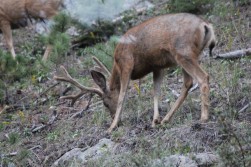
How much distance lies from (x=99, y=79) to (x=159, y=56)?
44.0 inches

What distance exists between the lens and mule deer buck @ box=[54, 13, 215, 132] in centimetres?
866

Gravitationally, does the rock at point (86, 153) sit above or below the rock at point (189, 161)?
below

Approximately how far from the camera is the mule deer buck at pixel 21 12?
615 inches

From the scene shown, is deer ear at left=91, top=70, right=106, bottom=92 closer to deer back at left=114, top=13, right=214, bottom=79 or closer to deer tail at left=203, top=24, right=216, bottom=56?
deer back at left=114, top=13, right=214, bottom=79

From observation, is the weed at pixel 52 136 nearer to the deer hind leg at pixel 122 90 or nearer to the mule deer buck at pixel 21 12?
the deer hind leg at pixel 122 90

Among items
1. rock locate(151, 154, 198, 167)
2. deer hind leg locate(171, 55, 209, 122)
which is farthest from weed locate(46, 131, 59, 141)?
rock locate(151, 154, 198, 167)

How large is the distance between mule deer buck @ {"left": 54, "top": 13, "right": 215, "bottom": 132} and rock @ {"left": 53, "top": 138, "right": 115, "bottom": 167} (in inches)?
23.0

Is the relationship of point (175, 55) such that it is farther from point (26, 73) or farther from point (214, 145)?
point (26, 73)

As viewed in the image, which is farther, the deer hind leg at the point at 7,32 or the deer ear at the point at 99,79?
the deer hind leg at the point at 7,32

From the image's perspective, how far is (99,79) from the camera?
32.4ft

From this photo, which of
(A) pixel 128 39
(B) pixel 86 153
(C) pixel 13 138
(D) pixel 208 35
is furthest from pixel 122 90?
(C) pixel 13 138

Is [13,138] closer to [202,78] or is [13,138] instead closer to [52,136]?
[52,136]

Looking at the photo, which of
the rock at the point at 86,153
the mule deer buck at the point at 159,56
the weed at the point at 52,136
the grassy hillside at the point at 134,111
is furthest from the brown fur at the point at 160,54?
the weed at the point at 52,136

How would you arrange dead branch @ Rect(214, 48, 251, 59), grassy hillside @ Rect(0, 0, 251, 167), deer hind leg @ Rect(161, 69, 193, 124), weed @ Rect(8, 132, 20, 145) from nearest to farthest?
grassy hillside @ Rect(0, 0, 251, 167), deer hind leg @ Rect(161, 69, 193, 124), weed @ Rect(8, 132, 20, 145), dead branch @ Rect(214, 48, 251, 59)
